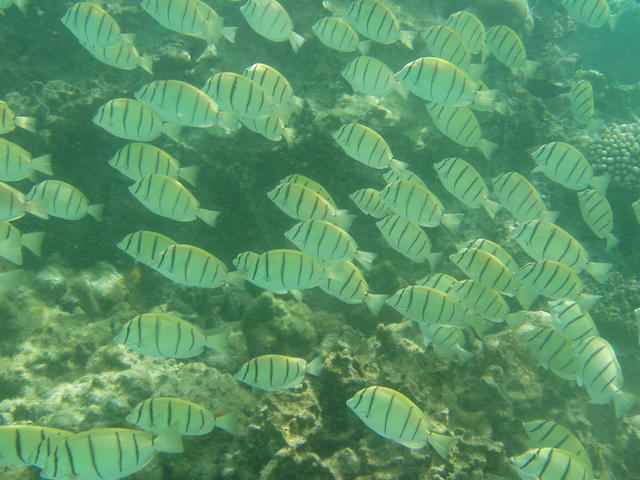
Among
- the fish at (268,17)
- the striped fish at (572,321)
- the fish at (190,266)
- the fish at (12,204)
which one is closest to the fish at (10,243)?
the fish at (12,204)

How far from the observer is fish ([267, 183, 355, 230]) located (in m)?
4.76

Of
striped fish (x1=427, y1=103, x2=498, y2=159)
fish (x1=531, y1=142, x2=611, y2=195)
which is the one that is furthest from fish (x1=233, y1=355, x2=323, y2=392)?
fish (x1=531, y1=142, x2=611, y2=195)

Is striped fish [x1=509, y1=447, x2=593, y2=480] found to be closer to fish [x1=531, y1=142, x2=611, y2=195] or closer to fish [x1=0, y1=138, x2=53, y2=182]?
fish [x1=531, y1=142, x2=611, y2=195]

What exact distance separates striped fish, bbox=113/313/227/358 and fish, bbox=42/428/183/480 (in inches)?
40.6

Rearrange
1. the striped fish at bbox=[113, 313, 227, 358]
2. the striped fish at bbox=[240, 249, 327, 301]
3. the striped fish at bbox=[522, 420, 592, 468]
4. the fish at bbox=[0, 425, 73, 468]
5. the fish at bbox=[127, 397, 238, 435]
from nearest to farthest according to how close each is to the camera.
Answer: the fish at bbox=[0, 425, 73, 468] < the fish at bbox=[127, 397, 238, 435] < the striped fish at bbox=[113, 313, 227, 358] < the striped fish at bbox=[240, 249, 327, 301] < the striped fish at bbox=[522, 420, 592, 468]

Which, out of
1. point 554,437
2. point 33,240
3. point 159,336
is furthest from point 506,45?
point 33,240

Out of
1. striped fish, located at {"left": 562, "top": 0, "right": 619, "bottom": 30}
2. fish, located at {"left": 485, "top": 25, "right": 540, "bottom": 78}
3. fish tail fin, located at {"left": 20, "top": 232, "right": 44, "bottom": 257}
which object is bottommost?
fish tail fin, located at {"left": 20, "top": 232, "right": 44, "bottom": 257}

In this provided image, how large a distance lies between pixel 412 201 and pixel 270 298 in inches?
91.1

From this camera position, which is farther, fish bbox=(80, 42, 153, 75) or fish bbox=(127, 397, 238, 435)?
fish bbox=(80, 42, 153, 75)

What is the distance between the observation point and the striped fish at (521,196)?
5246mm

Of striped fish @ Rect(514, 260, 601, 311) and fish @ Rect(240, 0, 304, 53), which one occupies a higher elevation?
fish @ Rect(240, 0, 304, 53)

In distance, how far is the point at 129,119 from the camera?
15.7 feet

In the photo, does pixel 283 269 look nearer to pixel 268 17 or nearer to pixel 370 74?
pixel 370 74

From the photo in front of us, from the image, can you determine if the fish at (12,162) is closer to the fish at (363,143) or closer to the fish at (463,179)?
the fish at (363,143)
